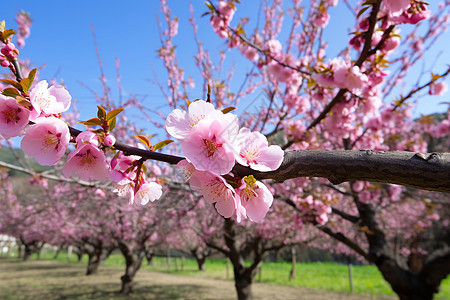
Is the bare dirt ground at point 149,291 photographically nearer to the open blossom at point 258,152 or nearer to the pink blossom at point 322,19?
the pink blossom at point 322,19

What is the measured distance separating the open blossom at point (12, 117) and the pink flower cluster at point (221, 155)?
0.41 m

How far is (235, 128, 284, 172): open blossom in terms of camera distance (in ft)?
2.41

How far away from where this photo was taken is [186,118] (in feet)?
2.48

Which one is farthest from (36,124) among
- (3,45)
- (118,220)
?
(118,220)

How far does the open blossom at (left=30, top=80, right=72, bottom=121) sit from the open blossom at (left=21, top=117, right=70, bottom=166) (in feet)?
0.14

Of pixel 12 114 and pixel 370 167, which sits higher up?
pixel 12 114

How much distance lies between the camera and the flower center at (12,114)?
0.76m

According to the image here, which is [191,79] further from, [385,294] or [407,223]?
[407,223]

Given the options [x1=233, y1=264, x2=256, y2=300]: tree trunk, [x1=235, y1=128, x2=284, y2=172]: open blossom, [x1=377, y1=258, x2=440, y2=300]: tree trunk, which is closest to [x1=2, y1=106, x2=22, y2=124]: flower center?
[x1=235, y1=128, x2=284, y2=172]: open blossom

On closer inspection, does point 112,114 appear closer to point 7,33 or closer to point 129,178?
point 129,178

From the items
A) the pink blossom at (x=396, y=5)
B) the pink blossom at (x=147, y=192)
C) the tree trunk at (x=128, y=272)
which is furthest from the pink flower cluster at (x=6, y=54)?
the tree trunk at (x=128, y=272)

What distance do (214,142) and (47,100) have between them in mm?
503

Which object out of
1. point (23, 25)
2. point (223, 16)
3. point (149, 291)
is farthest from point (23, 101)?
point (149, 291)

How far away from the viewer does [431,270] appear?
3.84m
